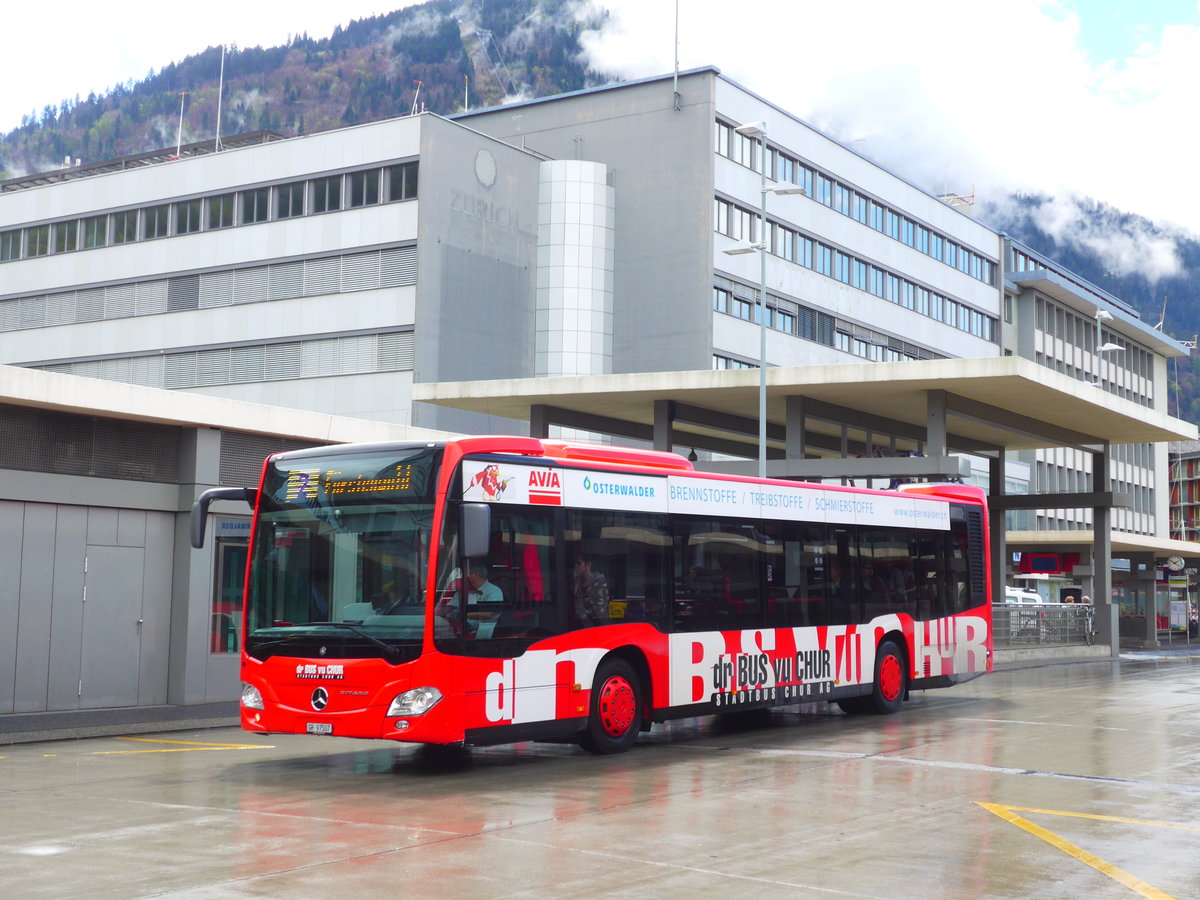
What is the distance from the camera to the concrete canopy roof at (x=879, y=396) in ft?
99.0

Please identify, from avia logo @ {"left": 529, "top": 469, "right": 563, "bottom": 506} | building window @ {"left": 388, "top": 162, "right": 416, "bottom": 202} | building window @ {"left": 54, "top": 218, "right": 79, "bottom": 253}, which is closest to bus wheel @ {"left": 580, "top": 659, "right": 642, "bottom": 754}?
avia logo @ {"left": 529, "top": 469, "right": 563, "bottom": 506}

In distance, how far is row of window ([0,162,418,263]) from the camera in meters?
52.2

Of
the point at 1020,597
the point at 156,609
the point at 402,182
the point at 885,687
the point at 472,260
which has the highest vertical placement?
the point at 402,182

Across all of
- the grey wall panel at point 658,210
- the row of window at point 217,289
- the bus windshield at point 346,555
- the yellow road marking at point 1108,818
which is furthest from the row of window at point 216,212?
the yellow road marking at point 1108,818

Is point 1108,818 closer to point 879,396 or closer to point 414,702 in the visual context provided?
point 414,702

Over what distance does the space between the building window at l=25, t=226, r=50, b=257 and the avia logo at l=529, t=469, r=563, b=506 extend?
53.5 meters

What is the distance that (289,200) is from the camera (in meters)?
54.4

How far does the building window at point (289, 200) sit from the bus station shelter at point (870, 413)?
1965 centimetres

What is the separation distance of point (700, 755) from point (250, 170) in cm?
4531

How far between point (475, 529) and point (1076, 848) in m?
5.47

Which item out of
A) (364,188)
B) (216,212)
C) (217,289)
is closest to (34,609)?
(364,188)

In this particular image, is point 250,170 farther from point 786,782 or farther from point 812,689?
point 786,782

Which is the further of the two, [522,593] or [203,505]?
[203,505]

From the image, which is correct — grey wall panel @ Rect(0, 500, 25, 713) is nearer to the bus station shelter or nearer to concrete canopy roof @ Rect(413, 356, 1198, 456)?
concrete canopy roof @ Rect(413, 356, 1198, 456)
